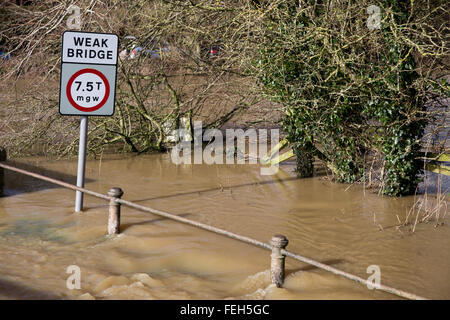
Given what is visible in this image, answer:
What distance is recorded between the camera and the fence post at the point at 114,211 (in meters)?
6.45

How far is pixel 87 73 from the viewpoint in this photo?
715 centimetres

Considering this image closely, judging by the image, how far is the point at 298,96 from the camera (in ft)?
29.5

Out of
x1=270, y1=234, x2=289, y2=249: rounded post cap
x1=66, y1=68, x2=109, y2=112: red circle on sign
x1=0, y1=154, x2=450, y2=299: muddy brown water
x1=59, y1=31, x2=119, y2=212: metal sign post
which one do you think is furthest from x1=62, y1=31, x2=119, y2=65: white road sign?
x1=270, y1=234, x2=289, y2=249: rounded post cap

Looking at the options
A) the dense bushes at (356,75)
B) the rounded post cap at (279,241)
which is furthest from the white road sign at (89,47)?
the rounded post cap at (279,241)

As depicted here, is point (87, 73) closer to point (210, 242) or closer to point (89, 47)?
point (89, 47)

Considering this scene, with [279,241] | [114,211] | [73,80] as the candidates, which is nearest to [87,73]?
[73,80]

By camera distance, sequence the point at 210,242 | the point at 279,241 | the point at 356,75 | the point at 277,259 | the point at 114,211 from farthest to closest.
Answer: the point at 356,75 < the point at 114,211 < the point at 210,242 < the point at 277,259 < the point at 279,241

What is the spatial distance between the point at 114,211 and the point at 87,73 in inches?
72.6

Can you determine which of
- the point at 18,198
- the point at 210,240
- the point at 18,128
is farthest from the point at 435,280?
the point at 18,128

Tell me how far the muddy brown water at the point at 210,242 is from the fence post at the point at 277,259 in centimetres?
9

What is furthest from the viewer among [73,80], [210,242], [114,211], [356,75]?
[356,75]

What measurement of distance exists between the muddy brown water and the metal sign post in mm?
1442

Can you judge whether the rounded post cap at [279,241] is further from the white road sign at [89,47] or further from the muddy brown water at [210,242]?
the white road sign at [89,47]
